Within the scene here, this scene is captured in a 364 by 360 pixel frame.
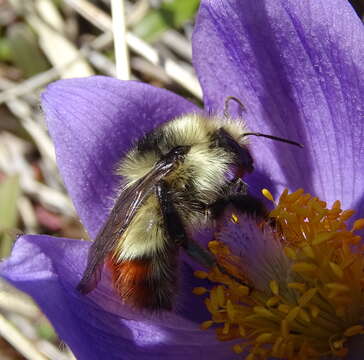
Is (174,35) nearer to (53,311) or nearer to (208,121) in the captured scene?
(208,121)

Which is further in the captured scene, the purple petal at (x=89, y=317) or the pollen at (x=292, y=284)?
the pollen at (x=292, y=284)

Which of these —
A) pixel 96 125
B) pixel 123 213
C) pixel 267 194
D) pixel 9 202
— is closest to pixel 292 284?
pixel 267 194

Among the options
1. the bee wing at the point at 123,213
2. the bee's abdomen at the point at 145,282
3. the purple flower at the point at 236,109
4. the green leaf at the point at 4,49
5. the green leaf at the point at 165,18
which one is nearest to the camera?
the bee wing at the point at 123,213

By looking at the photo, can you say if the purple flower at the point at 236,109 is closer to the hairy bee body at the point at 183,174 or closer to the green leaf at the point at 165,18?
the hairy bee body at the point at 183,174

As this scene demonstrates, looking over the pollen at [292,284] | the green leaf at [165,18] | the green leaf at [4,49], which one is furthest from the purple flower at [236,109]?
the green leaf at [4,49]

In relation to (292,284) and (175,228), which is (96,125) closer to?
(175,228)

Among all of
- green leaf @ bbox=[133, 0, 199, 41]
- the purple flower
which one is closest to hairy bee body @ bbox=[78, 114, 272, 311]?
the purple flower

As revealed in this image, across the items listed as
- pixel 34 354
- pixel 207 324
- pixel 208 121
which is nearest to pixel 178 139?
pixel 208 121
